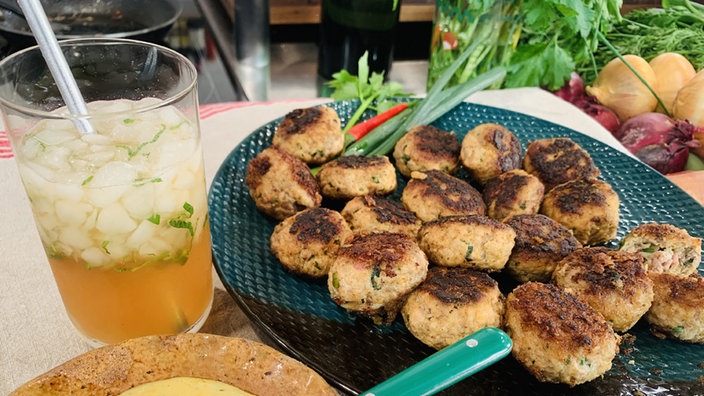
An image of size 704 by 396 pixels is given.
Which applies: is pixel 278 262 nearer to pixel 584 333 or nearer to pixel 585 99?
pixel 584 333

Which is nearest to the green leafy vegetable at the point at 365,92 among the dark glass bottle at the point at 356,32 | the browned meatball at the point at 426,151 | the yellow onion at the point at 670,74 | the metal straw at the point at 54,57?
the browned meatball at the point at 426,151

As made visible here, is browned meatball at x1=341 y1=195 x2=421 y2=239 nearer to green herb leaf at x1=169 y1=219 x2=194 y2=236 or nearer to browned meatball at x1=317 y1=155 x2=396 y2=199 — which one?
browned meatball at x1=317 y1=155 x2=396 y2=199

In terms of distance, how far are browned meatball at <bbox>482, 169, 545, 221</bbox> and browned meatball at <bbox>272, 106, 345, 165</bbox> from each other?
473 millimetres

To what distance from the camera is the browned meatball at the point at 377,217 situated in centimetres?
150

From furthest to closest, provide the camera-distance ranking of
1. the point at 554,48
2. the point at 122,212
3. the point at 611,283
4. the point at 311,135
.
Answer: the point at 554,48, the point at 311,135, the point at 611,283, the point at 122,212

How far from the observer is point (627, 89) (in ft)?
8.99

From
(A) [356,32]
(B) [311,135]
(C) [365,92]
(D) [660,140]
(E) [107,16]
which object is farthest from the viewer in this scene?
(E) [107,16]

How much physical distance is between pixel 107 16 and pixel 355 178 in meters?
2.15

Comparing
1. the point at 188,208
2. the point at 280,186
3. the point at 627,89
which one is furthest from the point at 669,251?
the point at 627,89

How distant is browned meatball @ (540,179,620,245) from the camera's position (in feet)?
5.11

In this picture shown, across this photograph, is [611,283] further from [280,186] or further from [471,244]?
[280,186]

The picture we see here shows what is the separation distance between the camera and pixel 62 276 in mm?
1187

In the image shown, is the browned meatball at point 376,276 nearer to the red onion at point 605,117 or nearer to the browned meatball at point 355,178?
the browned meatball at point 355,178

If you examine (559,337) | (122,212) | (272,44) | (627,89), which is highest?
(122,212)
